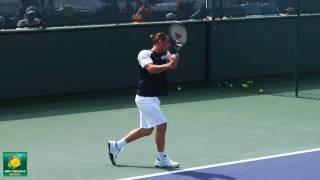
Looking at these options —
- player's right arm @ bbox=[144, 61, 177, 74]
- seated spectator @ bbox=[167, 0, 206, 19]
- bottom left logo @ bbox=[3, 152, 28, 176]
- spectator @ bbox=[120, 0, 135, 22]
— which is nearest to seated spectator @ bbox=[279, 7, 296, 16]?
seated spectator @ bbox=[167, 0, 206, 19]

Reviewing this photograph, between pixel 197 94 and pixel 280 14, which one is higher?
pixel 280 14

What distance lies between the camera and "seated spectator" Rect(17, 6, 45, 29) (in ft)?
49.5

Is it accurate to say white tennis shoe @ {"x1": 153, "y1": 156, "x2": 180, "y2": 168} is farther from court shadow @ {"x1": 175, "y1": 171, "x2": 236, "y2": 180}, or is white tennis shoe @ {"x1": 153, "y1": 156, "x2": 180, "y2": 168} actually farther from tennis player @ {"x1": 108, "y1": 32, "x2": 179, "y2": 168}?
court shadow @ {"x1": 175, "y1": 171, "x2": 236, "y2": 180}

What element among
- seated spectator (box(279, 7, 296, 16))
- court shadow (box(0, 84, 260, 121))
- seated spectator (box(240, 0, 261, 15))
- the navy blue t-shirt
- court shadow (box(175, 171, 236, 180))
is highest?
the navy blue t-shirt

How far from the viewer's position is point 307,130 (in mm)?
12461

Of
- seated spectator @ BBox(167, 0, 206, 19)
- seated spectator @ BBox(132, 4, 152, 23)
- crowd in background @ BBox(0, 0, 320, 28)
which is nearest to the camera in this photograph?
crowd in background @ BBox(0, 0, 320, 28)

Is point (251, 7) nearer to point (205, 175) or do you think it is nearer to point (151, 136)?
point (151, 136)

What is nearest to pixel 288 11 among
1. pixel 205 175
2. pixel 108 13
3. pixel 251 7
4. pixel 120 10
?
pixel 251 7

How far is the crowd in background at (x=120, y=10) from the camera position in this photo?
15070 mm

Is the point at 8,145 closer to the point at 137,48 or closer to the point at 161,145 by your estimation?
the point at 161,145

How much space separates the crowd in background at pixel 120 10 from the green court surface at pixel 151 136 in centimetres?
153

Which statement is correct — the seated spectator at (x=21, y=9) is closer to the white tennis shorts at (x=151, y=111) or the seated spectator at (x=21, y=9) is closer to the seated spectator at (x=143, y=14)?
the seated spectator at (x=143, y=14)

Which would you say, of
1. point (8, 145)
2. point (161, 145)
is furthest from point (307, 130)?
point (8, 145)

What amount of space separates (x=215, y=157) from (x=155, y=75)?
1444 millimetres
